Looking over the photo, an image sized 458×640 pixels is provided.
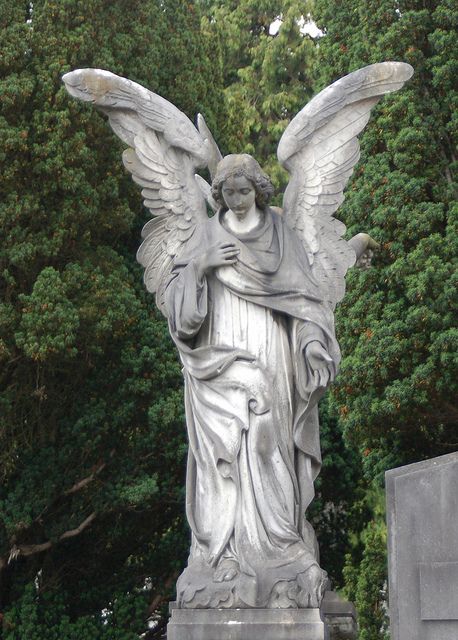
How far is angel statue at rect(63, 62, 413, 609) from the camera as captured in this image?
260 inches

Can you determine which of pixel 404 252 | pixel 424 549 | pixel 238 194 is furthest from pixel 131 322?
pixel 424 549

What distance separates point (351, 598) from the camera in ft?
52.7

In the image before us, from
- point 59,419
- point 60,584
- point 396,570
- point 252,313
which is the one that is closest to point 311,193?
point 252,313

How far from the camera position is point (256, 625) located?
6.26 m

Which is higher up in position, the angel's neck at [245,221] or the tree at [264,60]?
the tree at [264,60]

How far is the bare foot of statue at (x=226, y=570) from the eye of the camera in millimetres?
6465

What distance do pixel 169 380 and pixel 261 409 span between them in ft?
24.2

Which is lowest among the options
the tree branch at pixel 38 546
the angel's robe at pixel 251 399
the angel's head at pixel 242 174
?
the angel's robe at pixel 251 399

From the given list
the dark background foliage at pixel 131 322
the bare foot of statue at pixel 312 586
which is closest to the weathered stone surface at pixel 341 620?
the bare foot of statue at pixel 312 586

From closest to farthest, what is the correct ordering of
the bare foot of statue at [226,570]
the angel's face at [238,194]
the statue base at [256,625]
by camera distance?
the statue base at [256,625], the bare foot of statue at [226,570], the angel's face at [238,194]

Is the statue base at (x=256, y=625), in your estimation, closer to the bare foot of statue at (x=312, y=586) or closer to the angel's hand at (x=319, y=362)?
the bare foot of statue at (x=312, y=586)

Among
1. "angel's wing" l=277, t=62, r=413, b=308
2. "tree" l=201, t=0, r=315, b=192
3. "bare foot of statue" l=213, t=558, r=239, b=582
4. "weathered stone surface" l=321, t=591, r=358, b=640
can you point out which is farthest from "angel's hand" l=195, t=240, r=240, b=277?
"tree" l=201, t=0, r=315, b=192

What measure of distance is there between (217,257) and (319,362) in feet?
2.66

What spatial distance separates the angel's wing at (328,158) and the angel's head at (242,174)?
Answer: 0.23 metres
